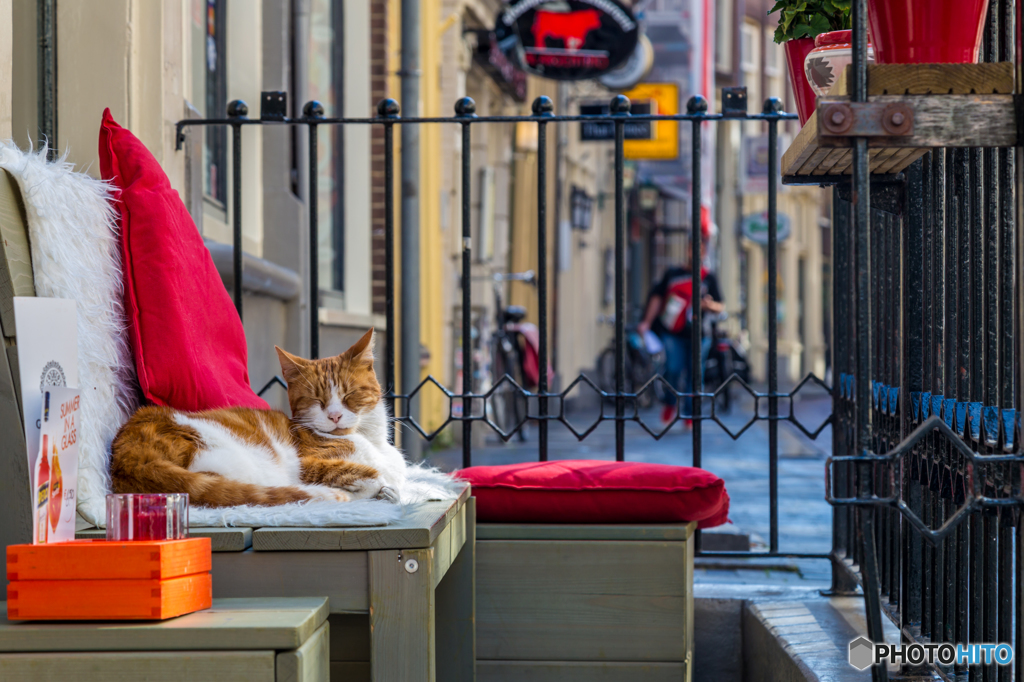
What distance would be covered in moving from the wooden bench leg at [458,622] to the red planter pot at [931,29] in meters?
1.28

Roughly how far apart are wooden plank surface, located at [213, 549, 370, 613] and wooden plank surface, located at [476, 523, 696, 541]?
2.70ft

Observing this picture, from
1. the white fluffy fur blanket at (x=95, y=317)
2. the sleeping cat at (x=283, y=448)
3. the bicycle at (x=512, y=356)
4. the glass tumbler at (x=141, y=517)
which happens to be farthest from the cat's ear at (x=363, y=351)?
the bicycle at (x=512, y=356)

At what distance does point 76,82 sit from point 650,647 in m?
1.90

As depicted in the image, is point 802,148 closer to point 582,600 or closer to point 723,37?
point 582,600

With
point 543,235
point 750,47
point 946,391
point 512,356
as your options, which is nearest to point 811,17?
point 946,391

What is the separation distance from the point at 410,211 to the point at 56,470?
3754mm

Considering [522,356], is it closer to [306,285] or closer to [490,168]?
[490,168]

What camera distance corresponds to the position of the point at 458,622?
221 cm

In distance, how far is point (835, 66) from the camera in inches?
78.1

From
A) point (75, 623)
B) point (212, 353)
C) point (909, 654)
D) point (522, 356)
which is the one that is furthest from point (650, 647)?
point (522, 356)

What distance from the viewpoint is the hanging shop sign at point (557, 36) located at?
859 centimetres

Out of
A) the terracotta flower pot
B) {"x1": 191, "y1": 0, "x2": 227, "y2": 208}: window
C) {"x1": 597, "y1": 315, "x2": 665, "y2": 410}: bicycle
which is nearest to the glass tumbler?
the terracotta flower pot

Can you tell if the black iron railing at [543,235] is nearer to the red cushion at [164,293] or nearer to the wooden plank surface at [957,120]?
the red cushion at [164,293]

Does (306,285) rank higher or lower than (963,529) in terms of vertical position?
higher
